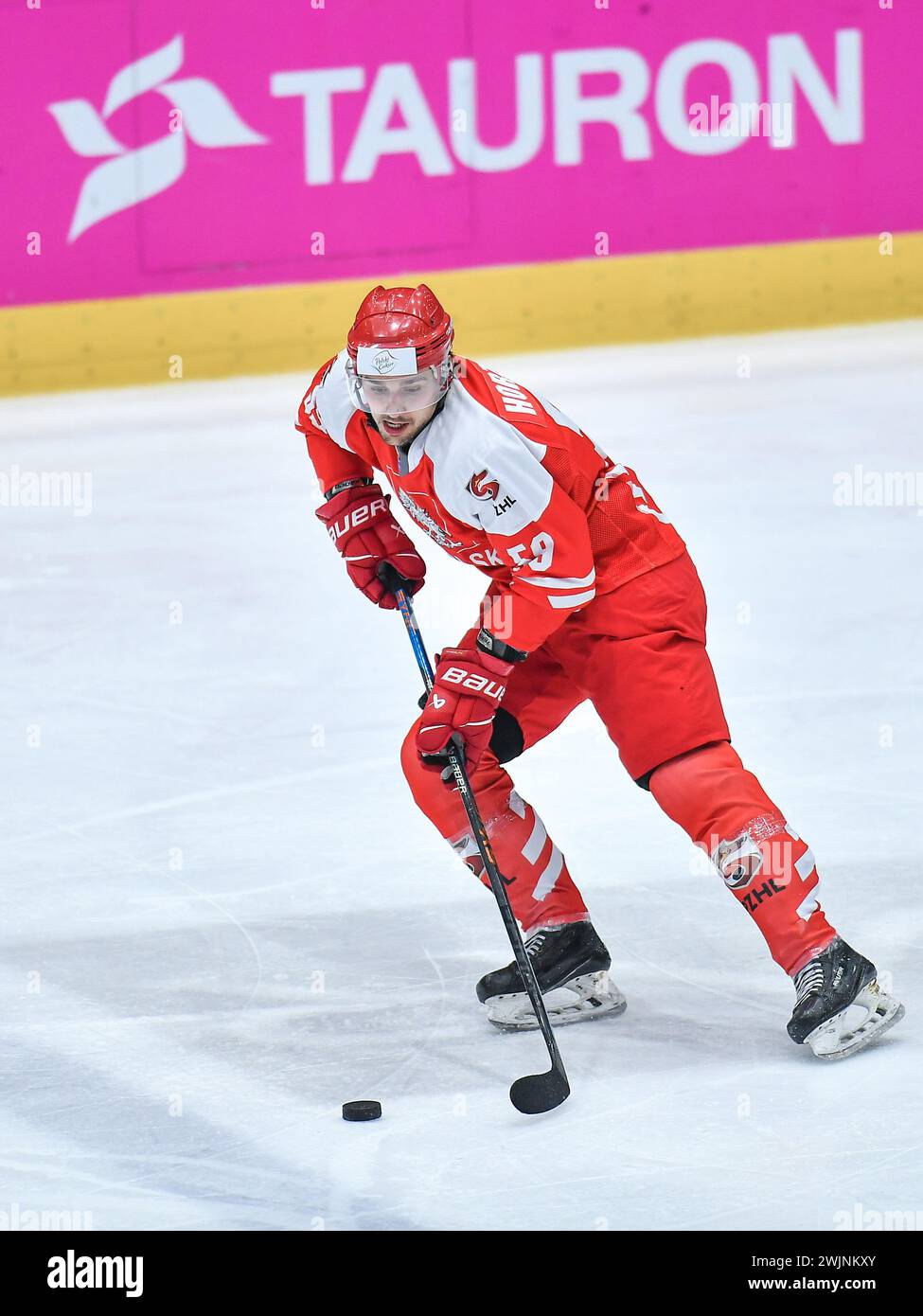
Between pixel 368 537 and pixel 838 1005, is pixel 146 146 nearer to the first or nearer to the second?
pixel 368 537

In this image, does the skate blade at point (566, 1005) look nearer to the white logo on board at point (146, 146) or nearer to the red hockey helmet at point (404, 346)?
the red hockey helmet at point (404, 346)

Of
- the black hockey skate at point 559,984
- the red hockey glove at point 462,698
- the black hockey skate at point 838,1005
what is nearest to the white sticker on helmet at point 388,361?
the red hockey glove at point 462,698

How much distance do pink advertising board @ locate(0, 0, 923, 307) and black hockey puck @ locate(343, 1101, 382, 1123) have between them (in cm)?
712

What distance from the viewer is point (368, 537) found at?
11.5 feet

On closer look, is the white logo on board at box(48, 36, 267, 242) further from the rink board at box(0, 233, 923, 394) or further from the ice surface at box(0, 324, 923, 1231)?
the ice surface at box(0, 324, 923, 1231)

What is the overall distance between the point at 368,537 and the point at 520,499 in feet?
1.88

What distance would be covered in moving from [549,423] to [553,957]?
93 cm

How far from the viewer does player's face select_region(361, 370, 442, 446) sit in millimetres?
3000

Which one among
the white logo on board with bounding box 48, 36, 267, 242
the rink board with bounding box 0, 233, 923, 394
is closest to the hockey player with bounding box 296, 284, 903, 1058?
the rink board with bounding box 0, 233, 923, 394

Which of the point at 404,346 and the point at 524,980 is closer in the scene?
the point at 404,346

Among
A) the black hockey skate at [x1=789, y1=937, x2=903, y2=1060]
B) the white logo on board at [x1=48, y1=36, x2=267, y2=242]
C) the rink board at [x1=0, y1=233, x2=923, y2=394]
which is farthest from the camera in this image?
the rink board at [x1=0, y1=233, x2=923, y2=394]

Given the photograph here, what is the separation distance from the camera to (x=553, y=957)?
3.39m

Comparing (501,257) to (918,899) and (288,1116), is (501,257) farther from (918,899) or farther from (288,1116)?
(288,1116)

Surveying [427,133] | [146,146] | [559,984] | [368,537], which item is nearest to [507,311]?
[427,133]
